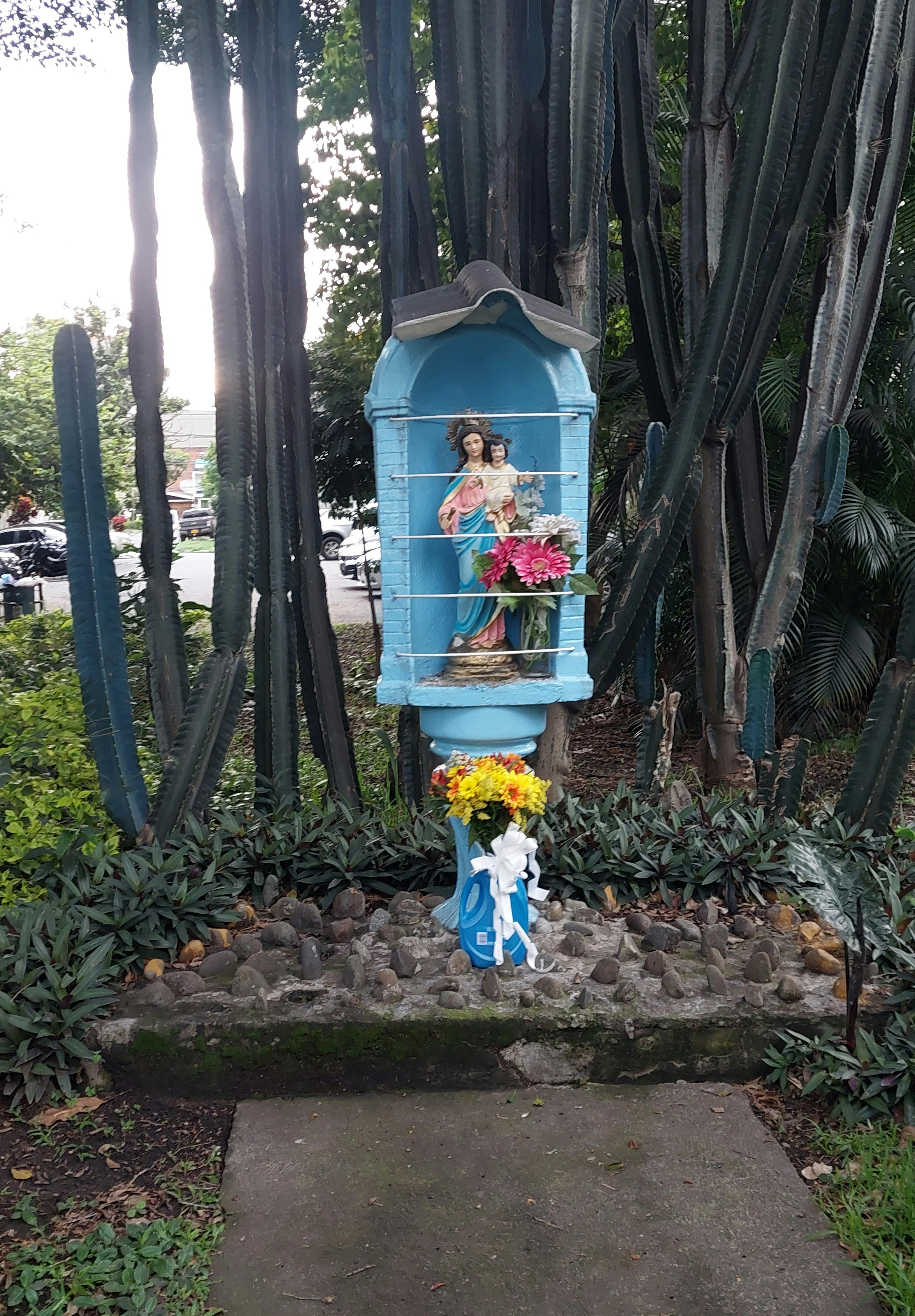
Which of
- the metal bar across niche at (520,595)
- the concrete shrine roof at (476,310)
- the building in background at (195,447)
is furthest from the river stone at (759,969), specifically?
the building in background at (195,447)

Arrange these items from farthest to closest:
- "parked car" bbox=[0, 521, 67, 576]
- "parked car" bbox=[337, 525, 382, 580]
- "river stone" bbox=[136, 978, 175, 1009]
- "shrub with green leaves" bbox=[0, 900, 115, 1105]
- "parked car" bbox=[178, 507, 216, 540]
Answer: "parked car" bbox=[178, 507, 216, 540], "parked car" bbox=[0, 521, 67, 576], "parked car" bbox=[337, 525, 382, 580], "river stone" bbox=[136, 978, 175, 1009], "shrub with green leaves" bbox=[0, 900, 115, 1105]

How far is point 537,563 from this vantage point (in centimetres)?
404

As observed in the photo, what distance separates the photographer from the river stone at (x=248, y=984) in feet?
11.8

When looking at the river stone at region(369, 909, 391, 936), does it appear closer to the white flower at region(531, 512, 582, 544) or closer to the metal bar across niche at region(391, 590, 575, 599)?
the metal bar across niche at region(391, 590, 575, 599)

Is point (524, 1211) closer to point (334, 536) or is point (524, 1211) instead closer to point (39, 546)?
point (39, 546)

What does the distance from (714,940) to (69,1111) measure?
2.32m

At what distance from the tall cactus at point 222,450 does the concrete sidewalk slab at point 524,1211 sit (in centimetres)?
151

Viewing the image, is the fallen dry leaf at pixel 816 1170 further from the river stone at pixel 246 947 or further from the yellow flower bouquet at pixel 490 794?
the river stone at pixel 246 947

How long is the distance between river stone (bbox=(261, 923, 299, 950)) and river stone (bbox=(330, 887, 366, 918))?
0.28 m

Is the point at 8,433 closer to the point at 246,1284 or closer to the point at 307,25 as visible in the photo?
the point at 307,25

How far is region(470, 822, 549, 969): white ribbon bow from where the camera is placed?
12.2 ft

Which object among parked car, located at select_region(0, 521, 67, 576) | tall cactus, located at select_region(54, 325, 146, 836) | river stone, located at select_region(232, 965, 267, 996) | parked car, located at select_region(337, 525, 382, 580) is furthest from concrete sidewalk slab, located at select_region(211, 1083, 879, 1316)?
parked car, located at select_region(0, 521, 67, 576)

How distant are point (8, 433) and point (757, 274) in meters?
13.5

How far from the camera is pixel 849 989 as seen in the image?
11.1ft
